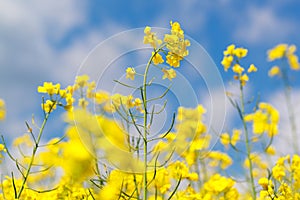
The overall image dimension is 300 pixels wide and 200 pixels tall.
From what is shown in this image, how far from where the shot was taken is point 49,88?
8.65 ft

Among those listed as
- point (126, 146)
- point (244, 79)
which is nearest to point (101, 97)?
point (126, 146)

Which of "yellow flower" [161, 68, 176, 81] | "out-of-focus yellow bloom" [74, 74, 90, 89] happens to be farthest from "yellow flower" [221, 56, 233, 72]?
"yellow flower" [161, 68, 176, 81]

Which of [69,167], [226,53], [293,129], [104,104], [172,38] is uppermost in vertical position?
[226,53]

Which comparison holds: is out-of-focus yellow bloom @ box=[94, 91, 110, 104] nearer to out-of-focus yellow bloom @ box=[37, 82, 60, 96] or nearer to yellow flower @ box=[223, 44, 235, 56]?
out-of-focus yellow bloom @ box=[37, 82, 60, 96]

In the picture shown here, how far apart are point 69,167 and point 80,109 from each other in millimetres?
352

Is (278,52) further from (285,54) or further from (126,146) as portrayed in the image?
(126,146)

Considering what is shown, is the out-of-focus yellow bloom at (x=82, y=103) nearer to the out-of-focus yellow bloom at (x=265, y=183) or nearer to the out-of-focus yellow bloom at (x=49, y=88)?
the out-of-focus yellow bloom at (x=49, y=88)

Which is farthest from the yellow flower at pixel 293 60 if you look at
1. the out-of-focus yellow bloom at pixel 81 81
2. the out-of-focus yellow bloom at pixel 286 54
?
the out-of-focus yellow bloom at pixel 81 81

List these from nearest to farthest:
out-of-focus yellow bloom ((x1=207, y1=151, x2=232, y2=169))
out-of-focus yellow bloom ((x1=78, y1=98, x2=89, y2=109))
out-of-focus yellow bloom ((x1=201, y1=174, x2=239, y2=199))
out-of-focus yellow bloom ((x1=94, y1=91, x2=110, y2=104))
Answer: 1. out-of-focus yellow bloom ((x1=94, y1=91, x2=110, y2=104))
2. out-of-focus yellow bloom ((x1=78, y1=98, x2=89, y2=109))
3. out-of-focus yellow bloom ((x1=201, y1=174, x2=239, y2=199))
4. out-of-focus yellow bloom ((x1=207, y1=151, x2=232, y2=169))

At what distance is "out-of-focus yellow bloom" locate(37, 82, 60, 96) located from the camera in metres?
2.63

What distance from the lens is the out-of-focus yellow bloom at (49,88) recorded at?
2.63 m

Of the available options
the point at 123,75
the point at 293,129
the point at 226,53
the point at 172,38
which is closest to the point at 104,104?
the point at 123,75

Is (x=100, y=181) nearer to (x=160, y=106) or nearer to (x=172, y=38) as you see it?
(x=160, y=106)

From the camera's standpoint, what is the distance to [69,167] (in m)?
2.38
